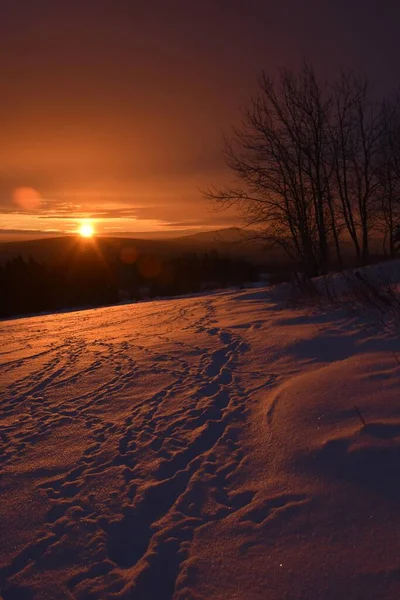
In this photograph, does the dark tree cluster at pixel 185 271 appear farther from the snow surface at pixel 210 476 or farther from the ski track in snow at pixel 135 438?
the snow surface at pixel 210 476

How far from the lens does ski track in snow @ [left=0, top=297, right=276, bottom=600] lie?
91.6 inches

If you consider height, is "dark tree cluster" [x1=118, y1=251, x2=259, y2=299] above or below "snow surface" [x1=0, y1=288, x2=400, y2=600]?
above

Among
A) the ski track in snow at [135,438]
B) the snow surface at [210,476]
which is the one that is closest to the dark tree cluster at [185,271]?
the ski track in snow at [135,438]

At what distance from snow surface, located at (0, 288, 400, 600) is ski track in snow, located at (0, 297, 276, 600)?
0.04ft

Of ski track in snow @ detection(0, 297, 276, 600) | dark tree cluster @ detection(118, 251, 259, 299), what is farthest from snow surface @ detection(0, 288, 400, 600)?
dark tree cluster @ detection(118, 251, 259, 299)

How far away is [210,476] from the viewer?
9.73 ft

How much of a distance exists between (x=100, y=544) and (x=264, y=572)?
3.28 feet

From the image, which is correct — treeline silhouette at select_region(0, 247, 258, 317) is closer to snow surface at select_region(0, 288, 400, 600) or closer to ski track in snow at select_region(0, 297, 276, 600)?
ski track in snow at select_region(0, 297, 276, 600)

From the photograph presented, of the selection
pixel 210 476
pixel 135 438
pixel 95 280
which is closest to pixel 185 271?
pixel 95 280

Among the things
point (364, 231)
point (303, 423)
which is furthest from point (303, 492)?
point (364, 231)

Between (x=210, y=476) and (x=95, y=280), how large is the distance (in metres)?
51.0

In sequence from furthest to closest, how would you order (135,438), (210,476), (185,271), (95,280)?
(185,271)
(95,280)
(135,438)
(210,476)

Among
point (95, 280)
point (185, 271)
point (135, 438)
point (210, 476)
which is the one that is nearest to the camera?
point (210, 476)

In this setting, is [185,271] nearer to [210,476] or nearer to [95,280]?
[95,280]
